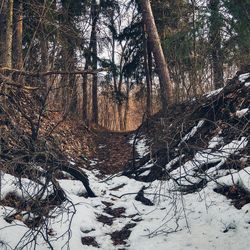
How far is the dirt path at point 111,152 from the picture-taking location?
9252 millimetres

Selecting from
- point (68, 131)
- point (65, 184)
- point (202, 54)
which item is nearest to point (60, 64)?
point (68, 131)

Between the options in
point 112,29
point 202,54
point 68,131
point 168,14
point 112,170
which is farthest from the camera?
point 112,29

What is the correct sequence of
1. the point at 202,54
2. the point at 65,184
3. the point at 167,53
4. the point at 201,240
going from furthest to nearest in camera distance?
the point at 167,53
the point at 202,54
the point at 65,184
the point at 201,240

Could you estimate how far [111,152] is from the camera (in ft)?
36.1

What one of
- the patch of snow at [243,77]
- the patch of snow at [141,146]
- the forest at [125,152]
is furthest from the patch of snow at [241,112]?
the patch of snow at [141,146]

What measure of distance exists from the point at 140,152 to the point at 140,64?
414 inches

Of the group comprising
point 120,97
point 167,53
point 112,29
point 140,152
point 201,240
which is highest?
point 112,29

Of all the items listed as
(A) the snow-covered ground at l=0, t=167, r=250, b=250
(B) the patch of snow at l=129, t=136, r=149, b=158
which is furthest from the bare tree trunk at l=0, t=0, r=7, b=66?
(B) the patch of snow at l=129, t=136, r=149, b=158

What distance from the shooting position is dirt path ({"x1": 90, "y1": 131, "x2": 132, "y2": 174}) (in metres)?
9.25

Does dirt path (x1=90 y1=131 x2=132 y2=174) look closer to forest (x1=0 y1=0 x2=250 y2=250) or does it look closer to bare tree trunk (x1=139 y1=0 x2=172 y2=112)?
forest (x1=0 y1=0 x2=250 y2=250)

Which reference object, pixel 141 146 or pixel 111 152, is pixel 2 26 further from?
pixel 141 146

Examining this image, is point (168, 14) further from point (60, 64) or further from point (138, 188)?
point (138, 188)

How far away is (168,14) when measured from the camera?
18.6 meters

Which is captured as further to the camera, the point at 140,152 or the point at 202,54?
the point at 202,54
